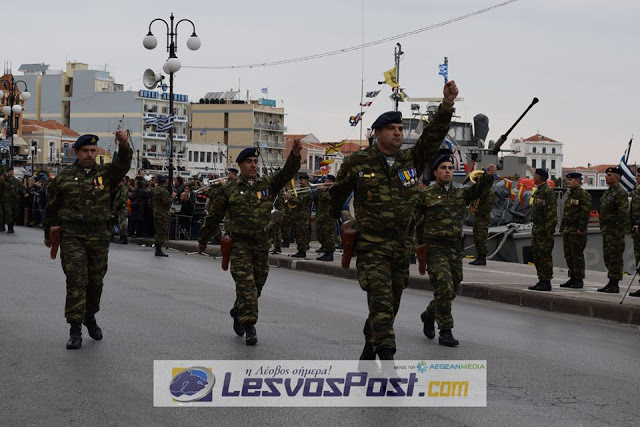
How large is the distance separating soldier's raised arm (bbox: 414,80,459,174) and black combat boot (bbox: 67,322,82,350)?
12.2ft

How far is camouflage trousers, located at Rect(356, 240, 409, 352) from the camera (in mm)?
7258

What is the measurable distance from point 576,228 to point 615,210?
0.69 meters

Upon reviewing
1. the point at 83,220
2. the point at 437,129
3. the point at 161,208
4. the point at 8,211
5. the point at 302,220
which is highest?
the point at 437,129

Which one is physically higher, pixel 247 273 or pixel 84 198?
pixel 84 198

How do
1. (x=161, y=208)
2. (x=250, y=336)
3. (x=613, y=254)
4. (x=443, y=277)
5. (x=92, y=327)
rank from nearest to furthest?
(x=250, y=336)
(x=92, y=327)
(x=443, y=277)
(x=613, y=254)
(x=161, y=208)

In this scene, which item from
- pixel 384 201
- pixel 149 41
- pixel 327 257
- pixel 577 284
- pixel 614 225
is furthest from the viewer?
pixel 149 41

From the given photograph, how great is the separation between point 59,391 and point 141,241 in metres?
21.6

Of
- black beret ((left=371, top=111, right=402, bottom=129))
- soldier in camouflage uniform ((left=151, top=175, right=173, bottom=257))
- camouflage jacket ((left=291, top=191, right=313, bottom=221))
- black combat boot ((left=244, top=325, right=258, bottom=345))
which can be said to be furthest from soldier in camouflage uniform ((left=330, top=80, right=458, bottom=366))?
soldier in camouflage uniform ((left=151, top=175, right=173, bottom=257))

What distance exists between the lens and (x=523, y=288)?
51.2 feet

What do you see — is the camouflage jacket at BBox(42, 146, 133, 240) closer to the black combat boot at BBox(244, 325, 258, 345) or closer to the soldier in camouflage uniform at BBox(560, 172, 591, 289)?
the black combat boot at BBox(244, 325, 258, 345)

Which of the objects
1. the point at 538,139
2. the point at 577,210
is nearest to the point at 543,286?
the point at 577,210

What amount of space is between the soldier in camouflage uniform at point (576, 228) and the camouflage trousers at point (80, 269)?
8979mm

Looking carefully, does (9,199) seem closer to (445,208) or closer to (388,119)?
(445,208)

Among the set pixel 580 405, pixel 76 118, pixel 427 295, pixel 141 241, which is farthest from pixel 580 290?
pixel 76 118
